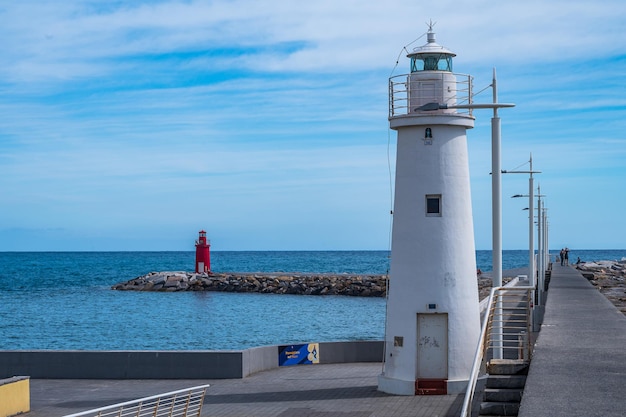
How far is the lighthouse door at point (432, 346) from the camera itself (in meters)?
18.5

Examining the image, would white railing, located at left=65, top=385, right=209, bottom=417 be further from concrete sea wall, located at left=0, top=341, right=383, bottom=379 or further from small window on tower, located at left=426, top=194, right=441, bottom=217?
small window on tower, located at left=426, top=194, right=441, bottom=217

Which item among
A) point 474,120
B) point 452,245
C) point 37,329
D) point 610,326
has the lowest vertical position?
point 37,329

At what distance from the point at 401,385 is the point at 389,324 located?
129 cm

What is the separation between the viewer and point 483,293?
64.5 m

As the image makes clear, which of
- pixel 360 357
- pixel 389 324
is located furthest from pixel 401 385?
pixel 360 357

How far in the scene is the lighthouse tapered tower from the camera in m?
18.5

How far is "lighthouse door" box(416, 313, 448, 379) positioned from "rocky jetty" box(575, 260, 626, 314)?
80.0ft

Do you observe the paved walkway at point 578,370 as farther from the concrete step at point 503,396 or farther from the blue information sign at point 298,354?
the blue information sign at point 298,354

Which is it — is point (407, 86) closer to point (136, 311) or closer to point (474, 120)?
point (474, 120)

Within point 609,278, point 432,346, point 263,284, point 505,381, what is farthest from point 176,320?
point 505,381

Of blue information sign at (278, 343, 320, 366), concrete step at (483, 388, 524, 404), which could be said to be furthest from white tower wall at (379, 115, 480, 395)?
concrete step at (483, 388, 524, 404)

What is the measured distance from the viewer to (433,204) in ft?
61.4

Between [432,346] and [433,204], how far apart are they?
2.91 m

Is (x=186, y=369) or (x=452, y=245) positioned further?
(x=186, y=369)
